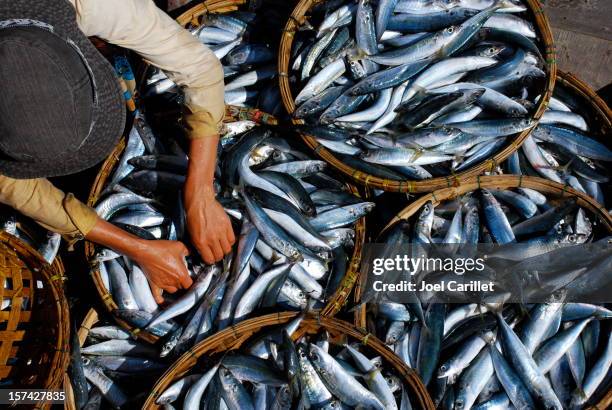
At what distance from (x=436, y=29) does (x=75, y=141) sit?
2127mm

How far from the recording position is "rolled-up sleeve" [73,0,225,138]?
208cm

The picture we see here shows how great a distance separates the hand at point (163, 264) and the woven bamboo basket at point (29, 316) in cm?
38

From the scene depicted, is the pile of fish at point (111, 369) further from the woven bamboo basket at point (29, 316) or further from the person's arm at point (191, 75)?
the person's arm at point (191, 75)

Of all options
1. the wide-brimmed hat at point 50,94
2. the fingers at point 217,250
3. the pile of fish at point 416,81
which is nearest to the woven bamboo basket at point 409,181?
the pile of fish at point 416,81

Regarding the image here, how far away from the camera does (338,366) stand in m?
2.55

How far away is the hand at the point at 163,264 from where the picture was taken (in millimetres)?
2590

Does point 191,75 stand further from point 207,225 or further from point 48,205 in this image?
point 48,205

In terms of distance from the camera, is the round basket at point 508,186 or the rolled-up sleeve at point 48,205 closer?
the rolled-up sleeve at point 48,205

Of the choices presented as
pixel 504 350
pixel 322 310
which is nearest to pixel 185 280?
pixel 322 310

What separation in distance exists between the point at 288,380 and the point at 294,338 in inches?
8.8

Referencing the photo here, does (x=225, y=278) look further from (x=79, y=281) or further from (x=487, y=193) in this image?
(x=487, y=193)

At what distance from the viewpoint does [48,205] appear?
2.37 meters

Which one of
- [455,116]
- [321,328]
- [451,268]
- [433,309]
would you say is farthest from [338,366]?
[455,116]

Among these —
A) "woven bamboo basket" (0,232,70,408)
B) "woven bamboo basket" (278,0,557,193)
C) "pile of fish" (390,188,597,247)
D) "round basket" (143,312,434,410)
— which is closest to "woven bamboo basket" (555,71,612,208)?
"woven bamboo basket" (278,0,557,193)
